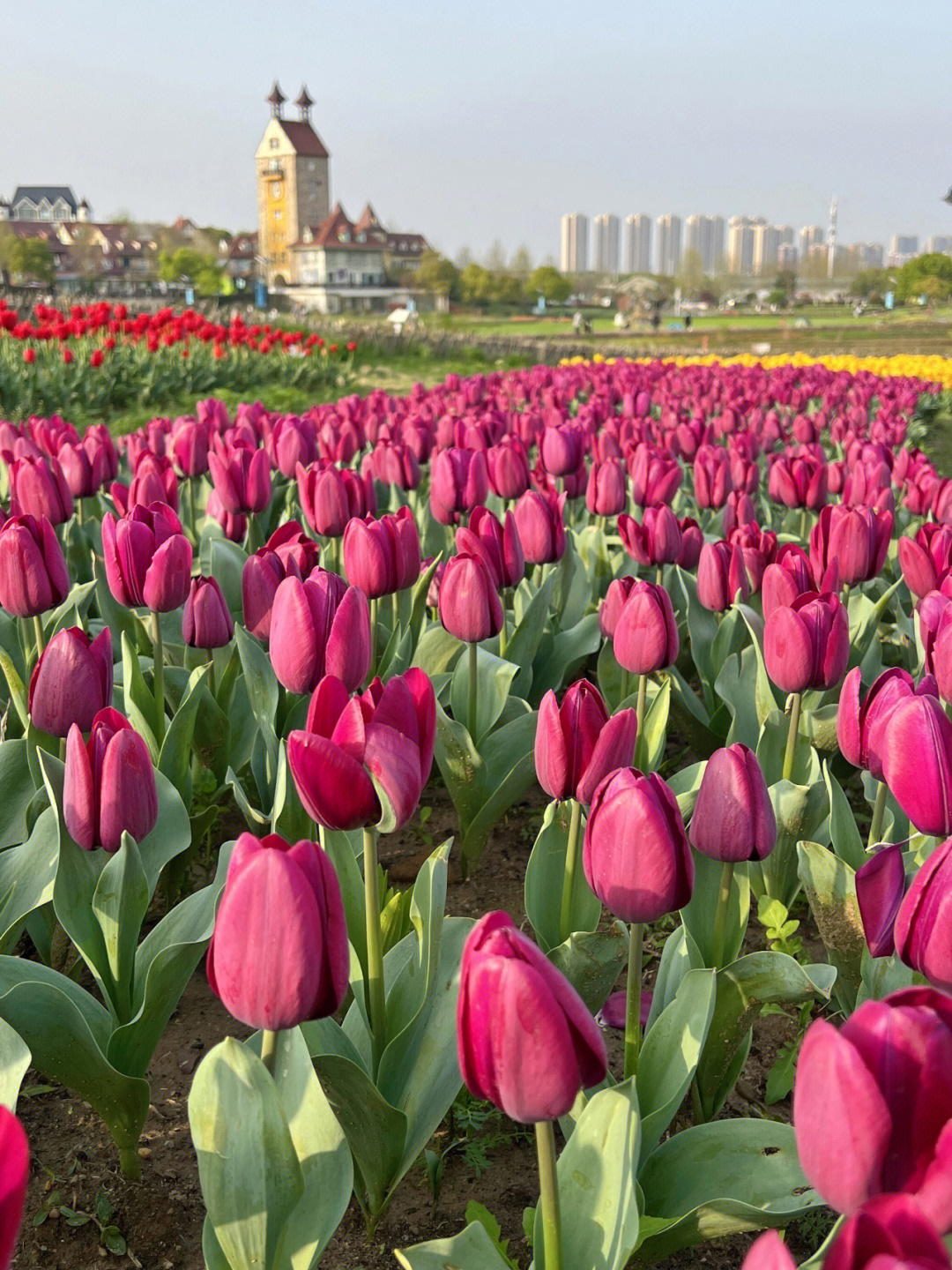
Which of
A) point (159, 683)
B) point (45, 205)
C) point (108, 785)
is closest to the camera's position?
point (108, 785)

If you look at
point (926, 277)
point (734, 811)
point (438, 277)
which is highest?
point (438, 277)

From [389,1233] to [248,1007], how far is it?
2.75 ft

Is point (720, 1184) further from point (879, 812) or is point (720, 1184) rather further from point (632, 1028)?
point (879, 812)

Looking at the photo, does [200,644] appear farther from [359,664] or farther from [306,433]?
[306,433]

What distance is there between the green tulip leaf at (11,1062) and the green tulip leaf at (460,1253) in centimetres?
49

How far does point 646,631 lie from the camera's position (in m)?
2.27

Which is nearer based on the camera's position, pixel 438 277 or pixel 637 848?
pixel 637 848

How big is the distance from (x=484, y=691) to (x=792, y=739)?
2.68ft

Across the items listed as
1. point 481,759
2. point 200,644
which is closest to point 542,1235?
point 481,759

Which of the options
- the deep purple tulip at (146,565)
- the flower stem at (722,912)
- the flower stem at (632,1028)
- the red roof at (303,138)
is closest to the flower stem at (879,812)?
the flower stem at (722,912)

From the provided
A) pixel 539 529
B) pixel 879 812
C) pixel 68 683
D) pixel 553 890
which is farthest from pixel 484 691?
pixel 68 683

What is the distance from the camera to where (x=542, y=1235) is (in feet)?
4.11

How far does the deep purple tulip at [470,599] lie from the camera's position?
2.36m

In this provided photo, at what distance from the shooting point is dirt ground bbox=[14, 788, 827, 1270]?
5.59 feet
